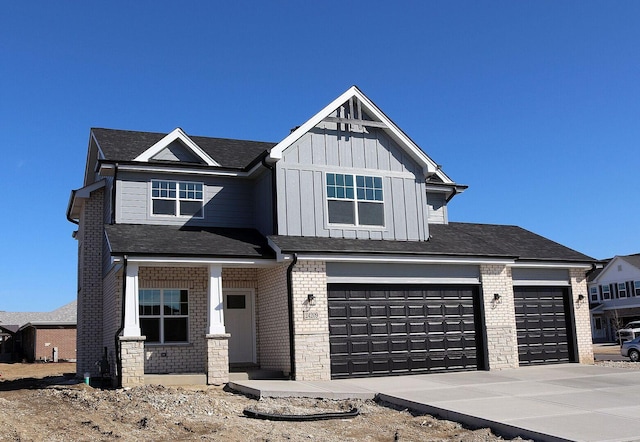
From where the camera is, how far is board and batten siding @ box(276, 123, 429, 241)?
19125 millimetres

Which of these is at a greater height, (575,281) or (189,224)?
(189,224)

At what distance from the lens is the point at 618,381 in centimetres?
1644

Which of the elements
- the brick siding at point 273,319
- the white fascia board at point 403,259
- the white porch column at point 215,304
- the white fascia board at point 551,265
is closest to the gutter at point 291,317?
the brick siding at point 273,319

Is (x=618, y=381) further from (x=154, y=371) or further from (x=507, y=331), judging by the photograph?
(x=154, y=371)

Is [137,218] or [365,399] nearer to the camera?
[365,399]

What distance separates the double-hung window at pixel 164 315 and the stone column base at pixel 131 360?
84.5 inches

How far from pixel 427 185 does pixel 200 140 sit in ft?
27.8

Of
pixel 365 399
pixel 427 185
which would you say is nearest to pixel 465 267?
pixel 427 185

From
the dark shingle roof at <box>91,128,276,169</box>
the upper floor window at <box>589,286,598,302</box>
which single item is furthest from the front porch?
the upper floor window at <box>589,286,598,302</box>

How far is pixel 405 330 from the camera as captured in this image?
18984 mm

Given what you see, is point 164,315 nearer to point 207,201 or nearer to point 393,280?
point 207,201

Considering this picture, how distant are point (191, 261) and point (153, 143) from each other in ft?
21.5

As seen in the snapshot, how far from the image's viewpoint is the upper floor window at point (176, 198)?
20.1 metres

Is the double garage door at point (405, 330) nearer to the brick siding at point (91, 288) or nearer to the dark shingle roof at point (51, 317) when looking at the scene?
the brick siding at point (91, 288)
